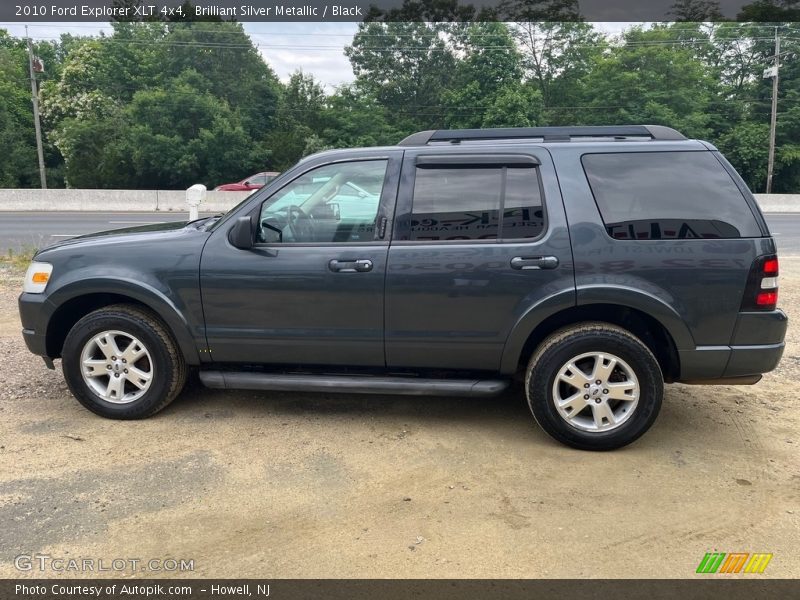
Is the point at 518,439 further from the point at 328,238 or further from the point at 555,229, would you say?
the point at 328,238

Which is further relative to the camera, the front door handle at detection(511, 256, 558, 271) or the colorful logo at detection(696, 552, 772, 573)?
the front door handle at detection(511, 256, 558, 271)

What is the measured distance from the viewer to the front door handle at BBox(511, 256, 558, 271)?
3734mm

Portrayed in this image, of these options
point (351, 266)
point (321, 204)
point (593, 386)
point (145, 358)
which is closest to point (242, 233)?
point (321, 204)

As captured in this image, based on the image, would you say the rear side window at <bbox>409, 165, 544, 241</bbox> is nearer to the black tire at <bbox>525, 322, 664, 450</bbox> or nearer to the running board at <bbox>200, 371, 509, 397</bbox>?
the black tire at <bbox>525, 322, 664, 450</bbox>

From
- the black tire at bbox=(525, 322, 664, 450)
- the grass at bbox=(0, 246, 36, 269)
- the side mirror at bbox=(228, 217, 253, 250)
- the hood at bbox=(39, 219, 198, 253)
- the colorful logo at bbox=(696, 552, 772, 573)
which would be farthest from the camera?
the grass at bbox=(0, 246, 36, 269)

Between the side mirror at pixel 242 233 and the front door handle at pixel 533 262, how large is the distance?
169 centimetres

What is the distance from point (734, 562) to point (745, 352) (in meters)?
1.39

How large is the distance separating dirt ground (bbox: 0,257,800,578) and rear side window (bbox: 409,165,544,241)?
1.34m

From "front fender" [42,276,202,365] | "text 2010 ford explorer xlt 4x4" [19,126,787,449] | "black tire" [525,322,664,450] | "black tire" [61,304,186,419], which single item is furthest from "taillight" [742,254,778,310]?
"black tire" [61,304,186,419]

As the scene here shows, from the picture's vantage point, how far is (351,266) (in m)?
3.91

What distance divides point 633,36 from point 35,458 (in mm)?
45649

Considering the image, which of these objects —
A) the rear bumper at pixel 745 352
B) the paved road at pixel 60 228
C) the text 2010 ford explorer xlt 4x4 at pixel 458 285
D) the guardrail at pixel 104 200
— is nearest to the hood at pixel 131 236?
the text 2010 ford explorer xlt 4x4 at pixel 458 285

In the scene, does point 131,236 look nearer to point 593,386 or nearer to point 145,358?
point 145,358

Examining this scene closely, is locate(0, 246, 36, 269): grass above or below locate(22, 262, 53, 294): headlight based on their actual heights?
below
